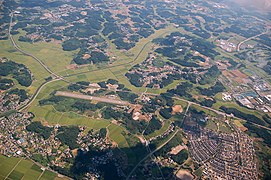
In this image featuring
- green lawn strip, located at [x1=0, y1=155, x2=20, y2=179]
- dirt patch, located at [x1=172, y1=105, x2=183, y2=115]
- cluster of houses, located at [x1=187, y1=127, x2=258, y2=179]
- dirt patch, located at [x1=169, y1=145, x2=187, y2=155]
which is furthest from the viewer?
dirt patch, located at [x1=172, y1=105, x2=183, y2=115]

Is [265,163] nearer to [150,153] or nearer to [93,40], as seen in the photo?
[150,153]

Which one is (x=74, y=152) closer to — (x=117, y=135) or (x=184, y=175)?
(x=117, y=135)

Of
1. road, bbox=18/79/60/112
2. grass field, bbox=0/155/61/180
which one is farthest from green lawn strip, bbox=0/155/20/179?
road, bbox=18/79/60/112

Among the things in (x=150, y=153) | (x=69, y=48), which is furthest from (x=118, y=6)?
(x=150, y=153)

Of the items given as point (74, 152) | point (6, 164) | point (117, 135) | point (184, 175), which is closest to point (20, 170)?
point (6, 164)

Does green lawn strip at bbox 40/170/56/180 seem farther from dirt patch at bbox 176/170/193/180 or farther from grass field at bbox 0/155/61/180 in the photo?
dirt patch at bbox 176/170/193/180

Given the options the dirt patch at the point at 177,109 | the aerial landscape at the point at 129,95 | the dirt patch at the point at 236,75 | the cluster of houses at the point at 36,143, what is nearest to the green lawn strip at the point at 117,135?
the aerial landscape at the point at 129,95
